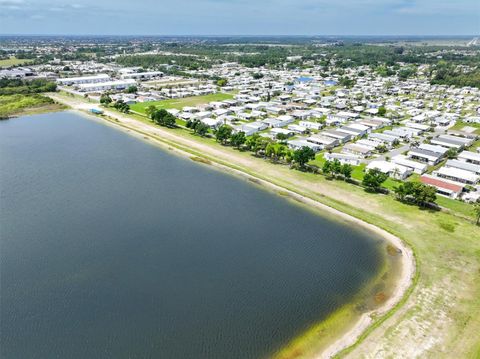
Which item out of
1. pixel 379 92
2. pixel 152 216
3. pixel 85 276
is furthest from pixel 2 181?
pixel 379 92

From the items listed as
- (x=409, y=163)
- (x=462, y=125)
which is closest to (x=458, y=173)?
(x=409, y=163)

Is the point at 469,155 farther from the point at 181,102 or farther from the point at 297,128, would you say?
the point at 181,102

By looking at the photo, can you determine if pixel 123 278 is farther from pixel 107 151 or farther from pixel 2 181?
pixel 107 151

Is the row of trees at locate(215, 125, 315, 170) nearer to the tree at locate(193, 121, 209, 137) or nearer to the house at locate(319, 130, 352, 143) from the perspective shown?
the tree at locate(193, 121, 209, 137)

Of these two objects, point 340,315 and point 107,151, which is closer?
point 340,315

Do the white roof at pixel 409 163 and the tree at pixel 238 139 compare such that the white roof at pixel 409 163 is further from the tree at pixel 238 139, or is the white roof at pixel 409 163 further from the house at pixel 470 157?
the tree at pixel 238 139

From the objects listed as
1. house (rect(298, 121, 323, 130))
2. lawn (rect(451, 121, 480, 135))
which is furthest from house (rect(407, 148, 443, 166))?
lawn (rect(451, 121, 480, 135))
